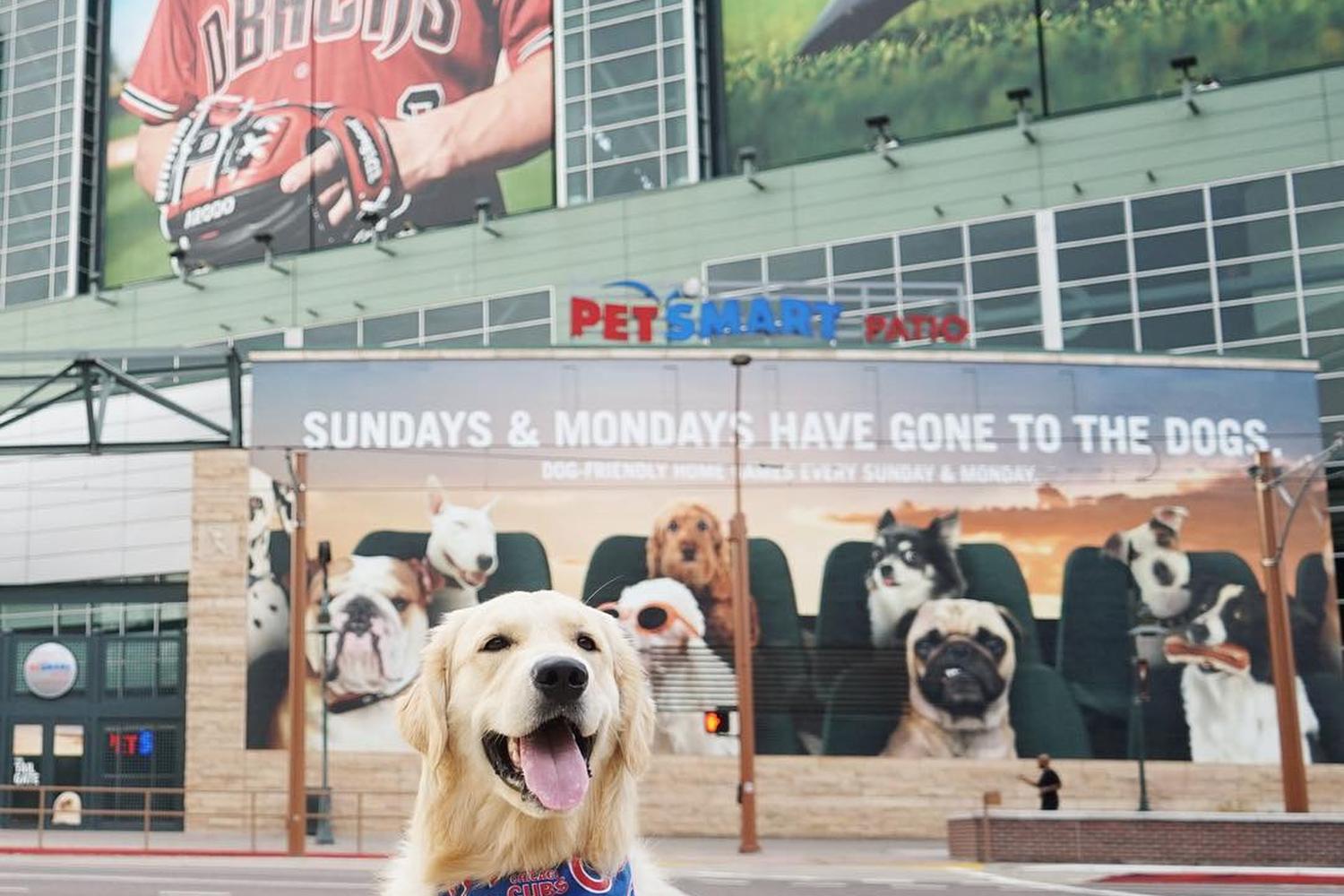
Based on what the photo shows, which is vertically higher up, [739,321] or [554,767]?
[739,321]

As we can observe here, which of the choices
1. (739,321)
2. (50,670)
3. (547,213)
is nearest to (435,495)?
(739,321)

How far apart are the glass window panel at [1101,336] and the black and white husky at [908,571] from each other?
11.8 m

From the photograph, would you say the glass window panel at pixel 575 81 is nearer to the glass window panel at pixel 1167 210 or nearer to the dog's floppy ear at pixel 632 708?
the glass window panel at pixel 1167 210

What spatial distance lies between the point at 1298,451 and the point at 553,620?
36339mm

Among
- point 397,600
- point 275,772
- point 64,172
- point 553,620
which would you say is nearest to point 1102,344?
point 397,600

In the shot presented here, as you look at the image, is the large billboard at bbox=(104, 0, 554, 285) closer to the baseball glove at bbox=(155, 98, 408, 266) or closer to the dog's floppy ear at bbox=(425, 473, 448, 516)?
the baseball glove at bbox=(155, 98, 408, 266)

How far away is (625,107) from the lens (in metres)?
53.4

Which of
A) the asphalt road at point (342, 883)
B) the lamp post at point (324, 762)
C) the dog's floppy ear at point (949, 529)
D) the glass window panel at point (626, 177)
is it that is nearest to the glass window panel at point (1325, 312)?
the dog's floppy ear at point (949, 529)

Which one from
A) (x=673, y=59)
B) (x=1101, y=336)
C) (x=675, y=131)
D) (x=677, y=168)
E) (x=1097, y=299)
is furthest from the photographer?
(x=673, y=59)

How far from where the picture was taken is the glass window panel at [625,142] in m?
52.6

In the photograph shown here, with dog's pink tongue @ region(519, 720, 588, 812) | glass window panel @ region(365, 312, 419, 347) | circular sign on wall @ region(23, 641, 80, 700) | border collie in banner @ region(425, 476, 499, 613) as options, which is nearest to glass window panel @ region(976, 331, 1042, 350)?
border collie in banner @ region(425, 476, 499, 613)

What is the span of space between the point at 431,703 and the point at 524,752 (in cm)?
32

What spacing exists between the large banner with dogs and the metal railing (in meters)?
1.31

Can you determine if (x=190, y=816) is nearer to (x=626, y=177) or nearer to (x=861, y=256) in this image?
(x=861, y=256)
